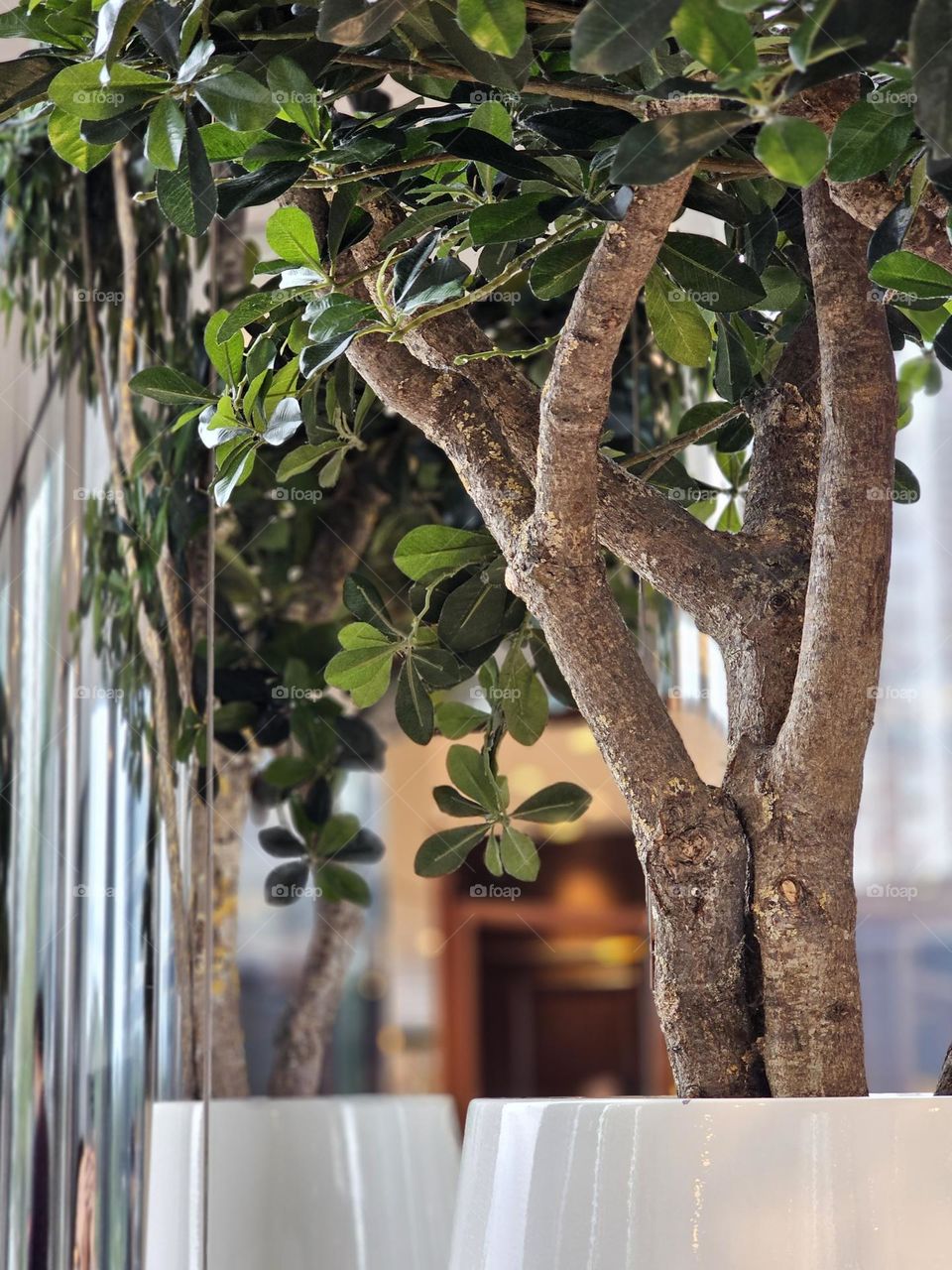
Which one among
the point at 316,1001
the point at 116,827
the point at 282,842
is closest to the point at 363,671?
the point at 116,827

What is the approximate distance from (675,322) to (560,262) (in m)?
Result: 0.08

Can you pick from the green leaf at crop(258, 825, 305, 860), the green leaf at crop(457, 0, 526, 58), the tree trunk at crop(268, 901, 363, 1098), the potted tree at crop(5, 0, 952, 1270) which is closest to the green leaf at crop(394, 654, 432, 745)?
the potted tree at crop(5, 0, 952, 1270)

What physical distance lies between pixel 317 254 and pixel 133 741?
0.53m

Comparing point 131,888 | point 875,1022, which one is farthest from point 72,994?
point 875,1022

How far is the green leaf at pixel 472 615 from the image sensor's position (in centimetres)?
64

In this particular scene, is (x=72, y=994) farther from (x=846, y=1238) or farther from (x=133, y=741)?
(x=846, y=1238)

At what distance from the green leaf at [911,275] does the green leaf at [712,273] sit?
58mm

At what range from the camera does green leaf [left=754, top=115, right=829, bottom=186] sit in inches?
13.5

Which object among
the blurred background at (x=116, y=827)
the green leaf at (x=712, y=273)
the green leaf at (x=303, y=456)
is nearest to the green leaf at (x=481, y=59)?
the green leaf at (x=712, y=273)

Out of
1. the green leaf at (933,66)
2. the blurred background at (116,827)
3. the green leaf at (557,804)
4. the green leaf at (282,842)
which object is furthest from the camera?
the green leaf at (282,842)

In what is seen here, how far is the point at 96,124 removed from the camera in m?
0.45

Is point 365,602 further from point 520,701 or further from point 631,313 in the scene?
point 631,313

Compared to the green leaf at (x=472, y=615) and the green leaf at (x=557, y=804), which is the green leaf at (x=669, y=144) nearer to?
the green leaf at (x=472, y=615)

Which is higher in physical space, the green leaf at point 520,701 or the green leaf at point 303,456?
the green leaf at point 303,456
